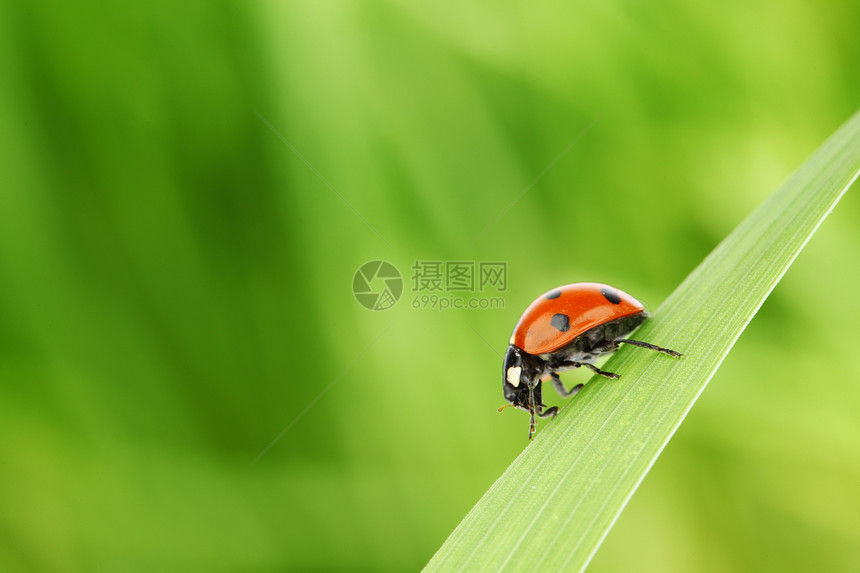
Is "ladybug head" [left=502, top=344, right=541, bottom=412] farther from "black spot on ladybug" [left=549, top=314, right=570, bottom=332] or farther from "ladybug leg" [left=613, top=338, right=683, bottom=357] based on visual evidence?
"ladybug leg" [left=613, top=338, right=683, bottom=357]

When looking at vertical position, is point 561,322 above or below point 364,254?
below

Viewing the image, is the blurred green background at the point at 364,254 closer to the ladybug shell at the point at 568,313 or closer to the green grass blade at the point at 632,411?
the ladybug shell at the point at 568,313

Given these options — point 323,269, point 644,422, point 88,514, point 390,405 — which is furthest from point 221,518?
point 644,422

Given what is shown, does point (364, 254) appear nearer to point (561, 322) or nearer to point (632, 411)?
point (561, 322)

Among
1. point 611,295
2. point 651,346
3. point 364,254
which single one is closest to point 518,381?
point 611,295

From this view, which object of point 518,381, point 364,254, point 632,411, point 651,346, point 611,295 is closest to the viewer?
point 632,411

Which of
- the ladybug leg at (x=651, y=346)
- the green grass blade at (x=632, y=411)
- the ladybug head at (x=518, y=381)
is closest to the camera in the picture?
the green grass blade at (x=632, y=411)

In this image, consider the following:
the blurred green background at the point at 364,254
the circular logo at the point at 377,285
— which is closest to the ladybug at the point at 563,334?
the blurred green background at the point at 364,254
